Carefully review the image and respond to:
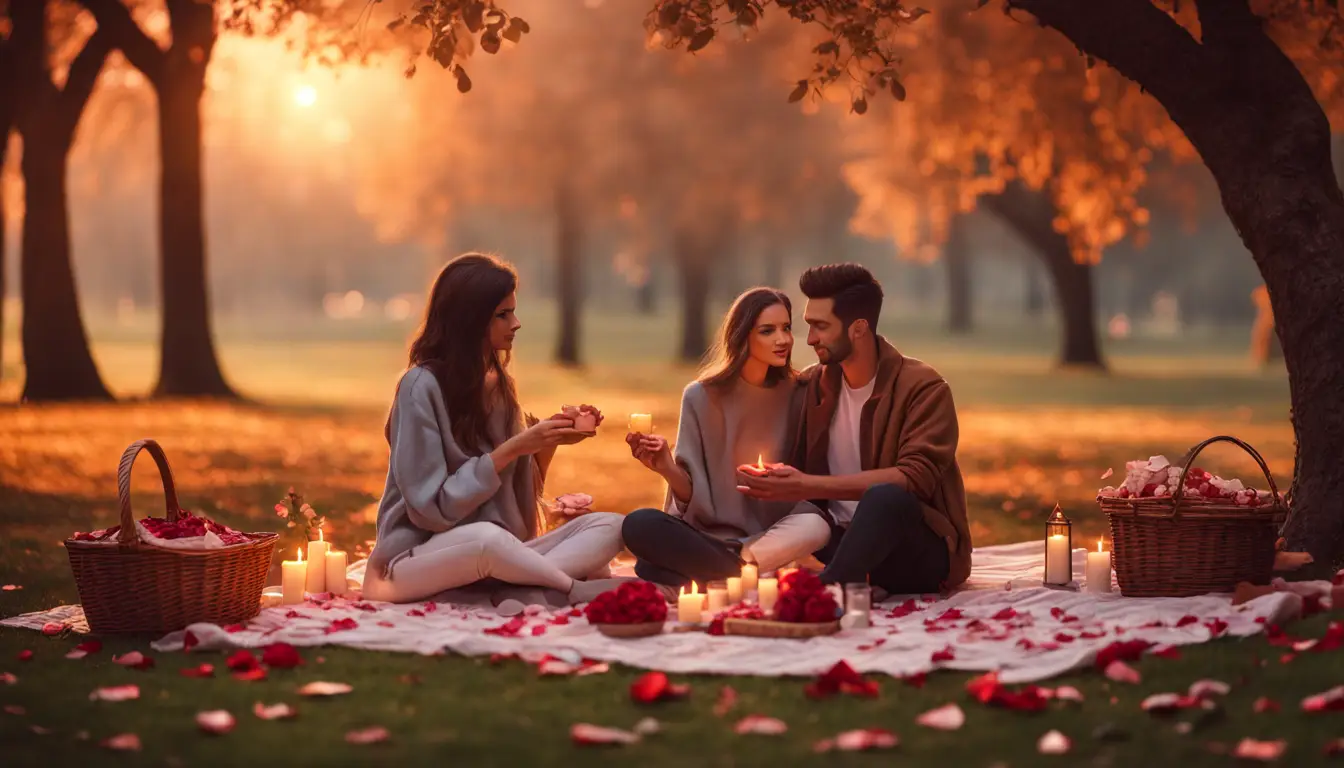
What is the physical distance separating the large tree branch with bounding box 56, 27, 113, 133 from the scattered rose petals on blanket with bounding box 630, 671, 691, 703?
763 inches

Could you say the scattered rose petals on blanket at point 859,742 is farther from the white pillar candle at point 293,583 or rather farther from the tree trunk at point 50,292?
the tree trunk at point 50,292

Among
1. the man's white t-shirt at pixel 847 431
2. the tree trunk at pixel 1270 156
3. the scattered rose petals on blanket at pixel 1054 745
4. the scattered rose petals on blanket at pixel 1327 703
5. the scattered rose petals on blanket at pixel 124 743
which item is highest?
the tree trunk at pixel 1270 156

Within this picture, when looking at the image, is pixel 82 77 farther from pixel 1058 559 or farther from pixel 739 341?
pixel 1058 559

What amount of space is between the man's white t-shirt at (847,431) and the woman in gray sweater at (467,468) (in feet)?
4.29

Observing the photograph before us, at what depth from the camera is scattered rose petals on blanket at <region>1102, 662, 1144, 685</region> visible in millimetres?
5965

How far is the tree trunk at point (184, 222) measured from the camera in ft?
74.1

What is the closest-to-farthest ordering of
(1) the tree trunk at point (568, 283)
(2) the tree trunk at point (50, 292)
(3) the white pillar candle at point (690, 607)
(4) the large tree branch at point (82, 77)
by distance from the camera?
(3) the white pillar candle at point (690, 607), (2) the tree trunk at point (50, 292), (4) the large tree branch at point (82, 77), (1) the tree trunk at point (568, 283)

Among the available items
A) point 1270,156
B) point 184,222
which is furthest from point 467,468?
point 184,222

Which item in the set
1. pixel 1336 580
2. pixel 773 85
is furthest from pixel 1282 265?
pixel 773 85

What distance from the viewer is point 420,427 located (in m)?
7.85

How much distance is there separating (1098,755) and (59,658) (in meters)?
4.43

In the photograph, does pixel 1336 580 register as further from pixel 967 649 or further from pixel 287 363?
pixel 287 363

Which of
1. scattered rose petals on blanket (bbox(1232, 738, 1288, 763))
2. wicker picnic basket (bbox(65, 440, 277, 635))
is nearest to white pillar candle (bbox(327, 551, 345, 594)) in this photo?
wicker picnic basket (bbox(65, 440, 277, 635))

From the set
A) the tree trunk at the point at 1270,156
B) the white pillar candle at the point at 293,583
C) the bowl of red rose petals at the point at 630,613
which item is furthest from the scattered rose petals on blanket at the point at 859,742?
the tree trunk at the point at 1270,156
